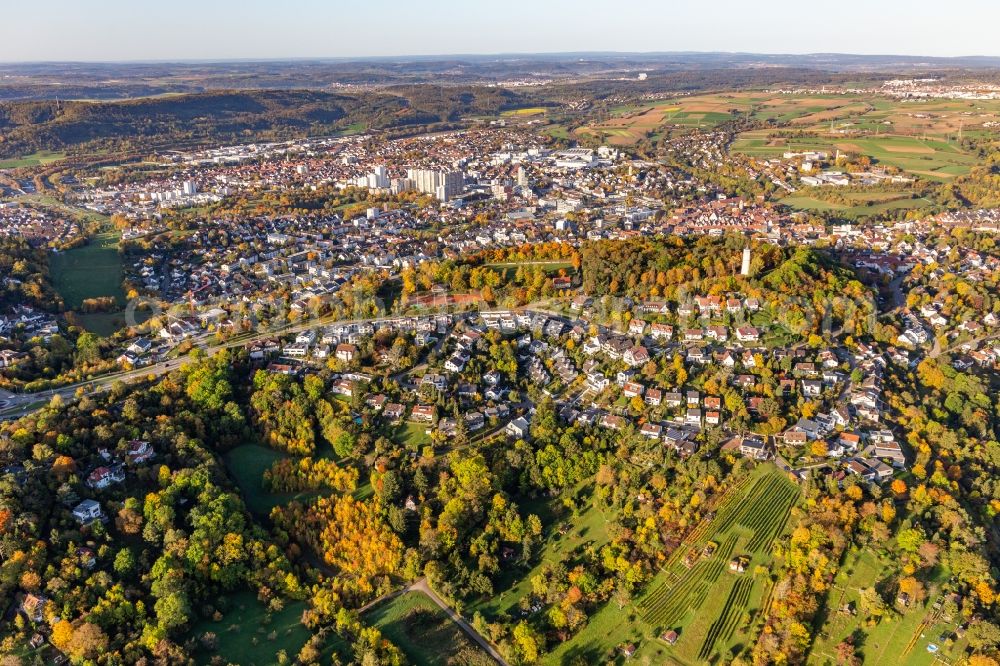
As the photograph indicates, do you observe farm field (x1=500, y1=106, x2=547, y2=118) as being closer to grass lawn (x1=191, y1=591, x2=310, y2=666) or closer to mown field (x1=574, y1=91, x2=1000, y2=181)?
mown field (x1=574, y1=91, x2=1000, y2=181)

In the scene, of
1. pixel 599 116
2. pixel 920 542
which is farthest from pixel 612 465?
pixel 599 116

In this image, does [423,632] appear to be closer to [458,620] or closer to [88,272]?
[458,620]

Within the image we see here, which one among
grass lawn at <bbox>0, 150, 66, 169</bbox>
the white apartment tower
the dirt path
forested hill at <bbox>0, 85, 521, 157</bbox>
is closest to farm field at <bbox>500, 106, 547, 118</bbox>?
forested hill at <bbox>0, 85, 521, 157</bbox>

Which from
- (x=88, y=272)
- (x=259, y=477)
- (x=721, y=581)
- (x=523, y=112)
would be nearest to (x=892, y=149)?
(x=523, y=112)

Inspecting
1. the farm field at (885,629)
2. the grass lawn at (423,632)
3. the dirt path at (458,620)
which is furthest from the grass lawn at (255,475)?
the farm field at (885,629)

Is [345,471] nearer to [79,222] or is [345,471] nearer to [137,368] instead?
[137,368]

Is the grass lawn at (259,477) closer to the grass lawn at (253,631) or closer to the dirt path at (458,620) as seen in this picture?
the grass lawn at (253,631)

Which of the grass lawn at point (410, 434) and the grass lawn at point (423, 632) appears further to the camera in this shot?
the grass lawn at point (410, 434)
